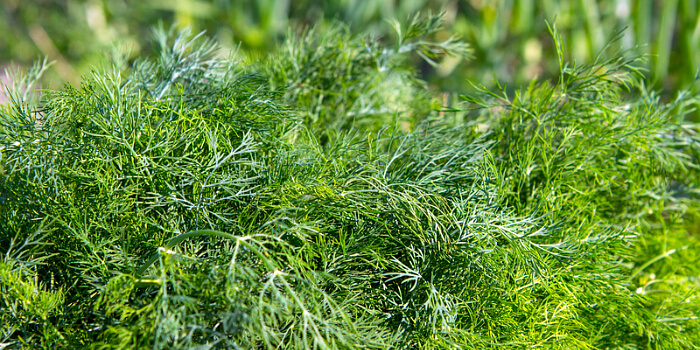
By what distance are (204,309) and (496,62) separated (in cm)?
116

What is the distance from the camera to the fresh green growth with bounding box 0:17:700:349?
41cm

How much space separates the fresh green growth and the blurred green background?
593mm

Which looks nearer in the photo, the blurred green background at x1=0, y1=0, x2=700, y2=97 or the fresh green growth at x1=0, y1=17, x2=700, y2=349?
the fresh green growth at x1=0, y1=17, x2=700, y2=349

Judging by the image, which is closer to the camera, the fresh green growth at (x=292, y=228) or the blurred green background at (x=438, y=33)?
the fresh green growth at (x=292, y=228)

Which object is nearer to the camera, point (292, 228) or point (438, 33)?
point (292, 228)

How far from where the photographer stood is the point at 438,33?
4.59ft

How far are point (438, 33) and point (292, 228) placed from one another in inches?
44.2

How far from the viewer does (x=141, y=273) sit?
1.31 feet

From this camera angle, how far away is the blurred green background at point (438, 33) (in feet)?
3.65

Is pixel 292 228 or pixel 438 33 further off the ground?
pixel 438 33

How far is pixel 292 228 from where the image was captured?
1.33ft

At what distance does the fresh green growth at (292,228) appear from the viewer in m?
0.41

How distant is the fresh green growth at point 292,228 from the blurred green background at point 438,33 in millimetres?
593

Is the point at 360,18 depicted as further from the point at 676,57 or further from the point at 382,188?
the point at 382,188
